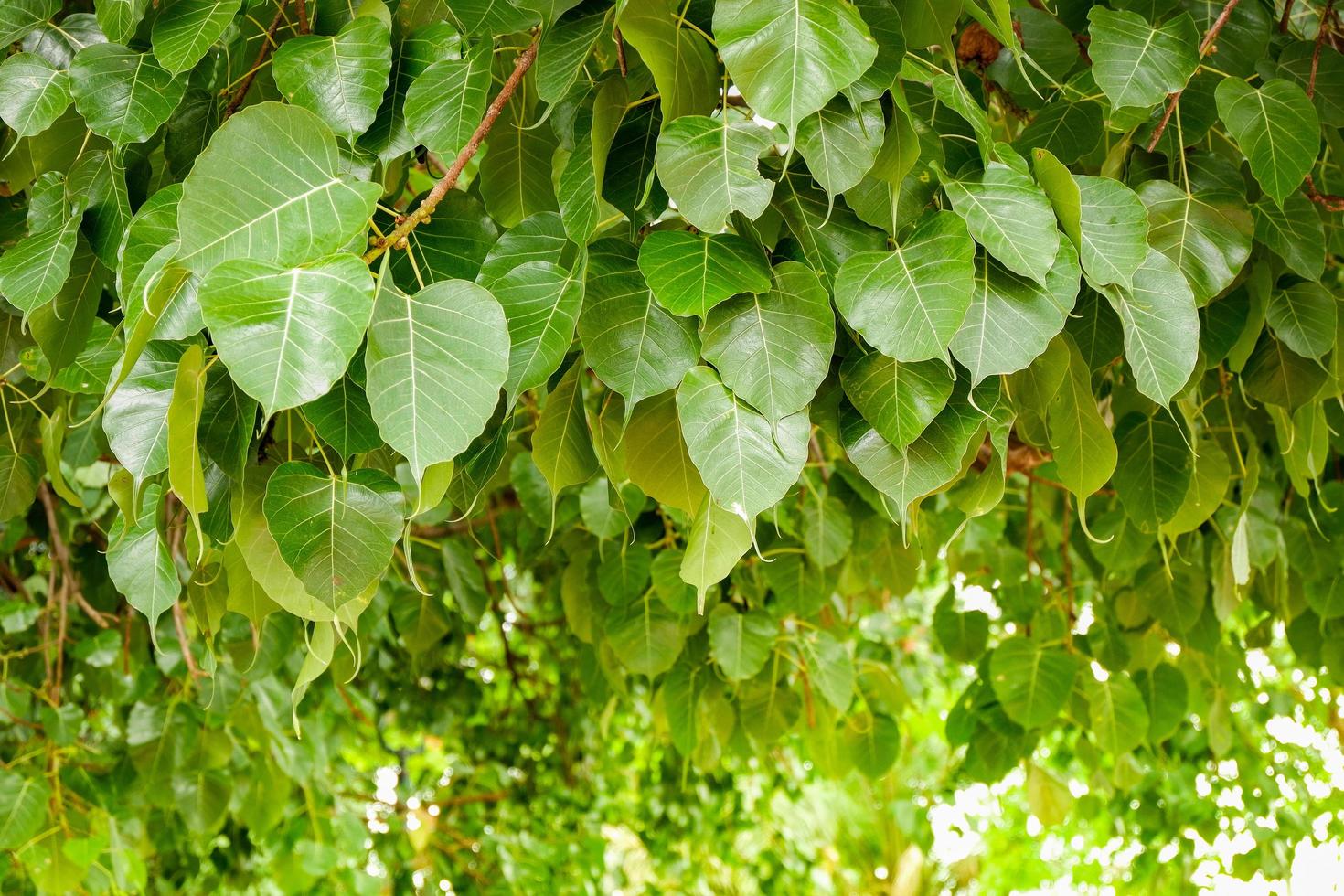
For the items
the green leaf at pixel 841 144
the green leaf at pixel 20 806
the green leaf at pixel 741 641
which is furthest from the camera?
the green leaf at pixel 20 806

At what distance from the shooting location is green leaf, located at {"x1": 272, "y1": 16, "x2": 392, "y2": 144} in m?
0.60

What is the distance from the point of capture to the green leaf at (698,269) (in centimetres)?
54

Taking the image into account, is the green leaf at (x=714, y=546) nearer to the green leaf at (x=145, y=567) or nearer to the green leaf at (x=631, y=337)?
the green leaf at (x=631, y=337)

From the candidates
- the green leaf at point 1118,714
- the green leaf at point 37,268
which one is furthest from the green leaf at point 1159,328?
the green leaf at point 1118,714

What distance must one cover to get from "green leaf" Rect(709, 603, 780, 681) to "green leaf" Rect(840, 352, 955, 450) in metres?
0.68

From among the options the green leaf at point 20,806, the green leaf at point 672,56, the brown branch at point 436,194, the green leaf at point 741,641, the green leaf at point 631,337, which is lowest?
the green leaf at point 20,806

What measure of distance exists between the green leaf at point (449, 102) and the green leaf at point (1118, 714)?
1.04 meters

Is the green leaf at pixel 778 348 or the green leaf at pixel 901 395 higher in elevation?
the green leaf at pixel 778 348

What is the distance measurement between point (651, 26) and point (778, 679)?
1.01 m

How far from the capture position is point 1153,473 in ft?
2.95

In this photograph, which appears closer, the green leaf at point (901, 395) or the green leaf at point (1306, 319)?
the green leaf at point (901, 395)

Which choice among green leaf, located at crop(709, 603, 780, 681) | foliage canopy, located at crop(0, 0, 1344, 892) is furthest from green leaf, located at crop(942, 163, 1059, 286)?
green leaf, located at crop(709, 603, 780, 681)

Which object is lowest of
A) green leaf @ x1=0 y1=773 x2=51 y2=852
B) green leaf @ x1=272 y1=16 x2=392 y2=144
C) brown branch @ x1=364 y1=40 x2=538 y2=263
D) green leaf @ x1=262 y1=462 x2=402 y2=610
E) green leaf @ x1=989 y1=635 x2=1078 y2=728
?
green leaf @ x1=0 y1=773 x2=51 y2=852

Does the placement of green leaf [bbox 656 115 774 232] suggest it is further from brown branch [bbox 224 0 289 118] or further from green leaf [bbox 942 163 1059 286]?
brown branch [bbox 224 0 289 118]
